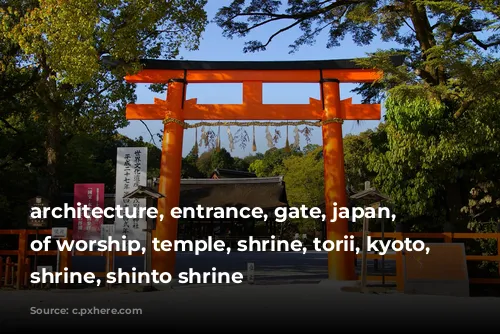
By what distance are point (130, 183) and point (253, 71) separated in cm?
354

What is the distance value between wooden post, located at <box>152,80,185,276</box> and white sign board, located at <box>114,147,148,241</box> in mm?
391

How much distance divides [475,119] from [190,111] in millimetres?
5590

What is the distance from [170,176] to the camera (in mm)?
9906

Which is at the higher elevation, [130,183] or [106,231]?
[130,183]

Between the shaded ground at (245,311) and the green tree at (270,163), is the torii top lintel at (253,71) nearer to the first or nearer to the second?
the shaded ground at (245,311)

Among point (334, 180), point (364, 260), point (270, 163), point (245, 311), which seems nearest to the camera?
point (245, 311)


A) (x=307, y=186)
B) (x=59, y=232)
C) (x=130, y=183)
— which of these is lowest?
(x=59, y=232)

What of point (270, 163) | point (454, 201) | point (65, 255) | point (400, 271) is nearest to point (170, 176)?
point (65, 255)

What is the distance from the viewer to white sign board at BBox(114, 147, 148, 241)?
9516 mm

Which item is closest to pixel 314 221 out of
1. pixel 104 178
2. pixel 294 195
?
pixel 294 195

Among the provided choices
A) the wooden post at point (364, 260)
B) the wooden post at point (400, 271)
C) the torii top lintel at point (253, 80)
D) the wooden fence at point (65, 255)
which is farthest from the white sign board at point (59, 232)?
the wooden post at point (400, 271)

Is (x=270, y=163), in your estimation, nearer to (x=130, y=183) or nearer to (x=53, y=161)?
(x=130, y=183)

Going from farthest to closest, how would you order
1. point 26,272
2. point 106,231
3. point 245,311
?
1. point 106,231
2. point 26,272
3. point 245,311

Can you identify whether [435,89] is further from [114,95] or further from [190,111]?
[114,95]
